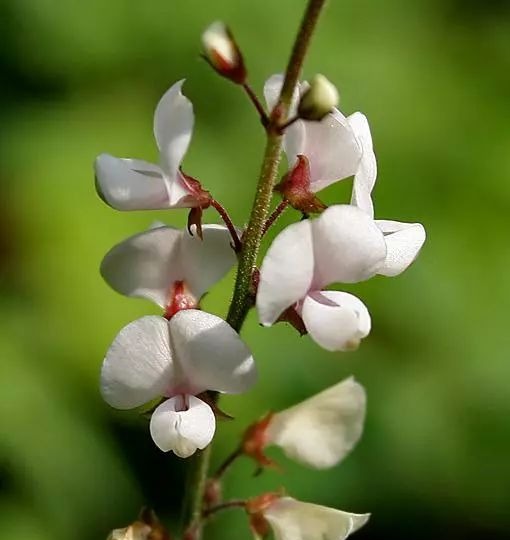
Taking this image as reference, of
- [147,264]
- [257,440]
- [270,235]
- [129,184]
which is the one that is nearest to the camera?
[129,184]

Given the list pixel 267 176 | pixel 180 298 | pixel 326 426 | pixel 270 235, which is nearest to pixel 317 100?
pixel 267 176

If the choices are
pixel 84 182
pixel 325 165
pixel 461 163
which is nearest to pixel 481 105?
pixel 461 163

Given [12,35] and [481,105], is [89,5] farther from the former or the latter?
[481,105]

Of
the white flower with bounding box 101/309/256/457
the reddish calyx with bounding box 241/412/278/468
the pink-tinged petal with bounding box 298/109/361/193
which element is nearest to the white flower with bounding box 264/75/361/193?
the pink-tinged petal with bounding box 298/109/361/193

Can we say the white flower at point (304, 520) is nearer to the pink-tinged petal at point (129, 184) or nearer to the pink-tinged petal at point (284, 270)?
the pink-tinged petal at point (284, 270)

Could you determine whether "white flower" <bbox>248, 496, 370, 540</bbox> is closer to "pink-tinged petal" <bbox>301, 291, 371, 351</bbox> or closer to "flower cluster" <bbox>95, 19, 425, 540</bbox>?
"flower cluster" <bbox>95, 19, 425, 540</bbox>

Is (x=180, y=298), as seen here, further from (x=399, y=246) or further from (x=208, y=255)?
(x=399, y=246)

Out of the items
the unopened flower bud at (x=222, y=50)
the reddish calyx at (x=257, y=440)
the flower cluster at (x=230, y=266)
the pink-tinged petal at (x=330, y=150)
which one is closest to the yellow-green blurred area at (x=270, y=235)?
the reddish calyx at (x=257, y=440)
